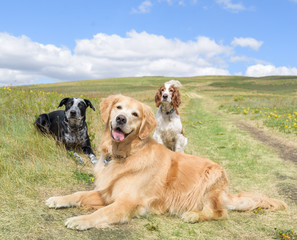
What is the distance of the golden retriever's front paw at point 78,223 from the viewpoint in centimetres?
303

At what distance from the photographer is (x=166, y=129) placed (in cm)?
676

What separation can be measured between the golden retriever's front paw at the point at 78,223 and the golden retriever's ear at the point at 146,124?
1.28 meters

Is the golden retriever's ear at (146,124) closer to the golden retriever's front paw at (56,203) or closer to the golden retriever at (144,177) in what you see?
the golden retriever at (144,177)

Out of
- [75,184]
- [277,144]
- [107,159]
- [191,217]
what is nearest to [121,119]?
[107,159]

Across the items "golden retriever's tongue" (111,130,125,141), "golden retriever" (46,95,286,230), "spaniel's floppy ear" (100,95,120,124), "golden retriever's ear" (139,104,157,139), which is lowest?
"golden retriever" (46,95,286,230)

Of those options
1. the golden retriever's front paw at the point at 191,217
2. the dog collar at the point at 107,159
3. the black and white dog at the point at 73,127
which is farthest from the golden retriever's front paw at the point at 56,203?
the black and white dog at the point at 73,127

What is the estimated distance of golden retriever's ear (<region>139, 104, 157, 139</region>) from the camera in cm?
368

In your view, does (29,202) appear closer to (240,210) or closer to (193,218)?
(193,218)

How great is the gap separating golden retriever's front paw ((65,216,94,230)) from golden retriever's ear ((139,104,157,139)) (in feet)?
4.20

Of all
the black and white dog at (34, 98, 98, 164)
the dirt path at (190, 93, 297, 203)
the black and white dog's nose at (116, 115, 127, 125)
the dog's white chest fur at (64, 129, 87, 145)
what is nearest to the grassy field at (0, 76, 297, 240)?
the dirt path at (190, 93, 297, 203)

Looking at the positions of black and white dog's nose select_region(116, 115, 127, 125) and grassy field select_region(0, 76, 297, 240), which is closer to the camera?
grassy field select_region(0, 76, 297, 240)

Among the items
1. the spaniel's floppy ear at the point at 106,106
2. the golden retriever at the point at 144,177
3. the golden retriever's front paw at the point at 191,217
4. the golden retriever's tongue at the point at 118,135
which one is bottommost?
the golden retriever's front paw at the point at 191,217

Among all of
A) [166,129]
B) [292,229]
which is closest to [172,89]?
[166,129]

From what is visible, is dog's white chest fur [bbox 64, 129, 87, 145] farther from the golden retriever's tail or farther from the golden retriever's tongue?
the golden retriever's tail
